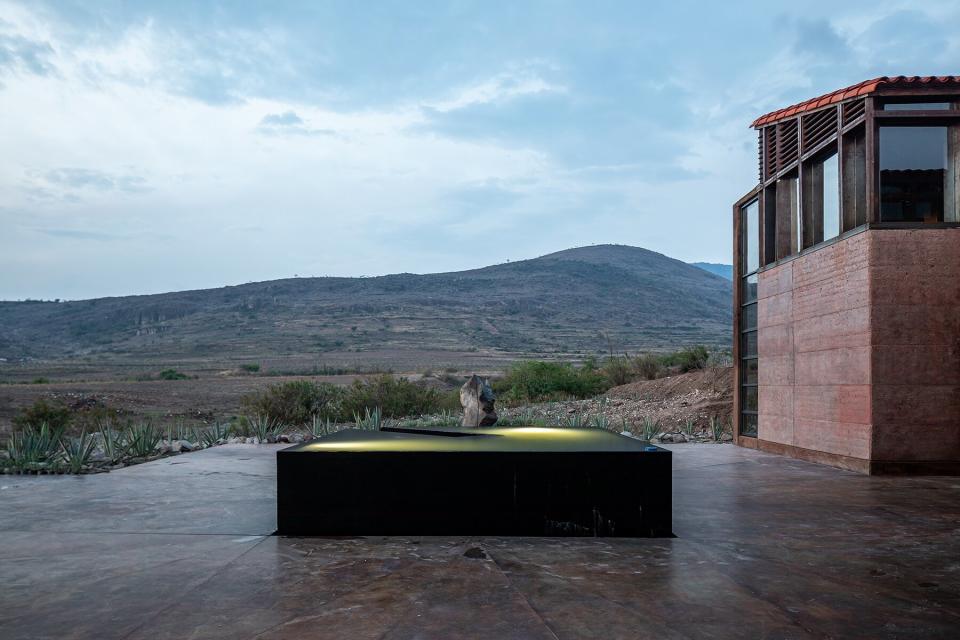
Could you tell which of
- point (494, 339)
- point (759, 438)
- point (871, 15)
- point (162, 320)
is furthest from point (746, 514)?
point (162, 320)

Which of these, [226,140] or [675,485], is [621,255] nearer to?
[226,140]

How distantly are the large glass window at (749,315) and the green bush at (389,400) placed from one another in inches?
320

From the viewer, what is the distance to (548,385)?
72.7 feet

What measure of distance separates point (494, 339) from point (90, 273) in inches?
2431

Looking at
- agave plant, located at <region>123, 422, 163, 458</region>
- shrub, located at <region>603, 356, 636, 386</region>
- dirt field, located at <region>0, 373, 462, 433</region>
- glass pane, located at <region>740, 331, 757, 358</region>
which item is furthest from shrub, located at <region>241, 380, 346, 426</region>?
shrub, located at <region>603, 356, 636, 386</region>

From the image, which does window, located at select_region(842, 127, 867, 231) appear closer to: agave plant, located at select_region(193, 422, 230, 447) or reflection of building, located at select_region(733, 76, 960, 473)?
reflection of building, located at select_region(733, 76, 960, 473)

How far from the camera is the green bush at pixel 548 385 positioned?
21.9 meters

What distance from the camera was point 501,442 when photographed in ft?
17.7

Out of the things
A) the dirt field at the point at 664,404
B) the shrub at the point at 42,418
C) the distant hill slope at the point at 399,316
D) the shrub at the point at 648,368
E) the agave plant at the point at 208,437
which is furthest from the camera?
the distant hill slope at the point at 399,316

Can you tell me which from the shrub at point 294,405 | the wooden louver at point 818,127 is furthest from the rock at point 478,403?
the shrub at point 294,405

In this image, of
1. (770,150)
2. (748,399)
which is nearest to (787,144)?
(770,150)

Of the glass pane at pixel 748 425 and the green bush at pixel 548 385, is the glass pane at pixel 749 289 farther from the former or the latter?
the green bush at pixel 548 385

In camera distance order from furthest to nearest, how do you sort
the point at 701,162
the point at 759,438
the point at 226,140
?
the point at 701,162
the point at 226,140
the point at 759,438

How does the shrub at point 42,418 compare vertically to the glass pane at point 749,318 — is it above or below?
below
